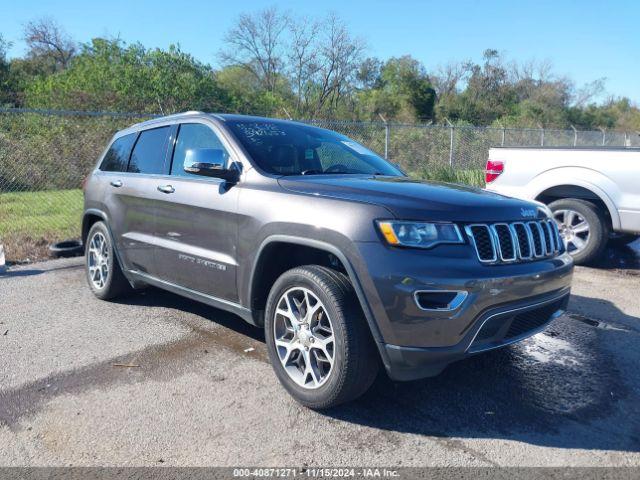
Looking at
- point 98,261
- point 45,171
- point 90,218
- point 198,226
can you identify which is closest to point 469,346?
point 198,226

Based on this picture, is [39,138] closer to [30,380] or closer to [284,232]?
[30,380]

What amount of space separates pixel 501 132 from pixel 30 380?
15425mm

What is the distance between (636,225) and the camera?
663 centimetres

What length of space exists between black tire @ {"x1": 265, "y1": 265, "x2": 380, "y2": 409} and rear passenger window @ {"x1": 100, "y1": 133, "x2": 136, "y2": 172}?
2.82 metres

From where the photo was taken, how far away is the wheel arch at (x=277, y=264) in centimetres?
302

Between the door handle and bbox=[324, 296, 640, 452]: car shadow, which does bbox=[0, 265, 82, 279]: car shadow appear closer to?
the door handle

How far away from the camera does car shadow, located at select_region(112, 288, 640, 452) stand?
10.1ft

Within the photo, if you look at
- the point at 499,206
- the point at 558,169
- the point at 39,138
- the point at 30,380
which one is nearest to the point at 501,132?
the point at 558,169

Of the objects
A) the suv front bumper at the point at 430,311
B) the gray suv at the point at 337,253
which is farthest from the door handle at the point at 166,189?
the suv front bumper at the point at 430,311

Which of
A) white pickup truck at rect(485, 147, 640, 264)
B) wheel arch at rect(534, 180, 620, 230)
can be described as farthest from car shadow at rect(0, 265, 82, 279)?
wheel arch at rect(534, 180, 620, 230)

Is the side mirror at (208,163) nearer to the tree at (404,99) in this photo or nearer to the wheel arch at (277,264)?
the wheel arch at (277,264)

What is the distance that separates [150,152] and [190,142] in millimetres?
649

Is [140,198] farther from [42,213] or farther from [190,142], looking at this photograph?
[42,213]

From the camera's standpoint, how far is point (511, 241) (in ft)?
10.4
